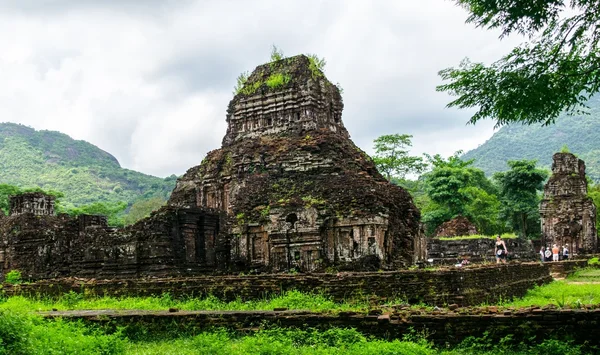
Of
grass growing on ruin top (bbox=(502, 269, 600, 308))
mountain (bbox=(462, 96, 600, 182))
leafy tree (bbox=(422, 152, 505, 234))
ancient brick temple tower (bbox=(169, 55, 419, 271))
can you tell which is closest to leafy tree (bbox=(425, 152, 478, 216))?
leafy tree (bbox=(422, 152, 505, 234))

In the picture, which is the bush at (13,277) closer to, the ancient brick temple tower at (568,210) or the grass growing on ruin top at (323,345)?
the grass growing on ruin top at (323,345)

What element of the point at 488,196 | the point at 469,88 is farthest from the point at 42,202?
the point at 488,196

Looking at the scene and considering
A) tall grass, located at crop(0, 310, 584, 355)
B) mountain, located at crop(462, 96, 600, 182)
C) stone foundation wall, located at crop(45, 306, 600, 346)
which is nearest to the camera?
tall grass, located at crop(0, 310, 584, 355)

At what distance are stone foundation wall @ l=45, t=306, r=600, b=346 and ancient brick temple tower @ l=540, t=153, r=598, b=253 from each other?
27.6 metres

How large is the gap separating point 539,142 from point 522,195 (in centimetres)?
11381

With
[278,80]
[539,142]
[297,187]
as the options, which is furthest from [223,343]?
[539,142]

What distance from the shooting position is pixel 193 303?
1252 cm

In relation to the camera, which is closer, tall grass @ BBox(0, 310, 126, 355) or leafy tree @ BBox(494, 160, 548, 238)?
tall grass @ BBox(0, 310, 126, 355)

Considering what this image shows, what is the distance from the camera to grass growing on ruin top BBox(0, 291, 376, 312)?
1166 centimetres

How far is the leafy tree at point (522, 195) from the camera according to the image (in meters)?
45.2

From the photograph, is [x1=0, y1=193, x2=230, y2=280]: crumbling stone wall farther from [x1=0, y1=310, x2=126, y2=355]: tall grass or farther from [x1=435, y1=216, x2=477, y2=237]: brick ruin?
[x1=435, y1=216, x2=477, y2=237]: brick ruin

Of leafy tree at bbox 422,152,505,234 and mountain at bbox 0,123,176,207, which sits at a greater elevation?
mountain at bbox 0,123,176,207

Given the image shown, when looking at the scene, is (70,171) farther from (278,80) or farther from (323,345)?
(323,345)

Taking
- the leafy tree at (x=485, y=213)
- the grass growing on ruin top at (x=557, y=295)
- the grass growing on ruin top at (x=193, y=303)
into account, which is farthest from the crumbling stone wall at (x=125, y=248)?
the leafy tree at (x=485, y=213)
